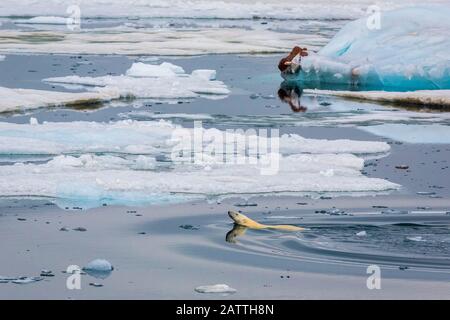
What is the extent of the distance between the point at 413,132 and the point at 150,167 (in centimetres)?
381

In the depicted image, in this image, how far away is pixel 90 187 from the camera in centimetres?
1013

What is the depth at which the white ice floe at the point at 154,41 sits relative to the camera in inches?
936

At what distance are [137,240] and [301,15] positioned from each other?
29.0 metres

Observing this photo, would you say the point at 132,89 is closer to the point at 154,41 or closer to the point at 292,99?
the point at 292,99

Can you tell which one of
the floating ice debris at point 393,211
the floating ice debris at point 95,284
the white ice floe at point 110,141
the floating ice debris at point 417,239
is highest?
the white ice floe at point 110,141

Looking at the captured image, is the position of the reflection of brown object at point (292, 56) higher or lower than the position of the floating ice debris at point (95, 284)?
higher

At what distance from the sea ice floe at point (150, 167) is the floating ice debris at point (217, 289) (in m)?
2.67

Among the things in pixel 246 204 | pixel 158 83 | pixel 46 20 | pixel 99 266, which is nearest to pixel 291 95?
pixel 158 83

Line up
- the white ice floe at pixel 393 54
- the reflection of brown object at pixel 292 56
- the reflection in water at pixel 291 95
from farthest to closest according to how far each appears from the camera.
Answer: the reflection of brown object at pixel 292 56, the white ice floe at pixel 393 54, the reflection in water at pixel 291 95

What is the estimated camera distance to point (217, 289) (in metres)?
7.30

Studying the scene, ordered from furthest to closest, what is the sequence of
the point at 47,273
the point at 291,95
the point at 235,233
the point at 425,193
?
the point at 291,95 < the point at 425,193 < the point at 235,233 < the point at 47,273

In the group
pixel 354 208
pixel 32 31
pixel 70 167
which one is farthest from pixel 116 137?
pixel 32 31

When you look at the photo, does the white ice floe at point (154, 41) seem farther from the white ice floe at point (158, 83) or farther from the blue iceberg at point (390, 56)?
the blue iceberg at point (390, 56)

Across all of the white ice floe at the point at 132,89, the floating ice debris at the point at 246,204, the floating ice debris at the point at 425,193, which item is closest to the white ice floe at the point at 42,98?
the white ice floe at the point at 132,89
